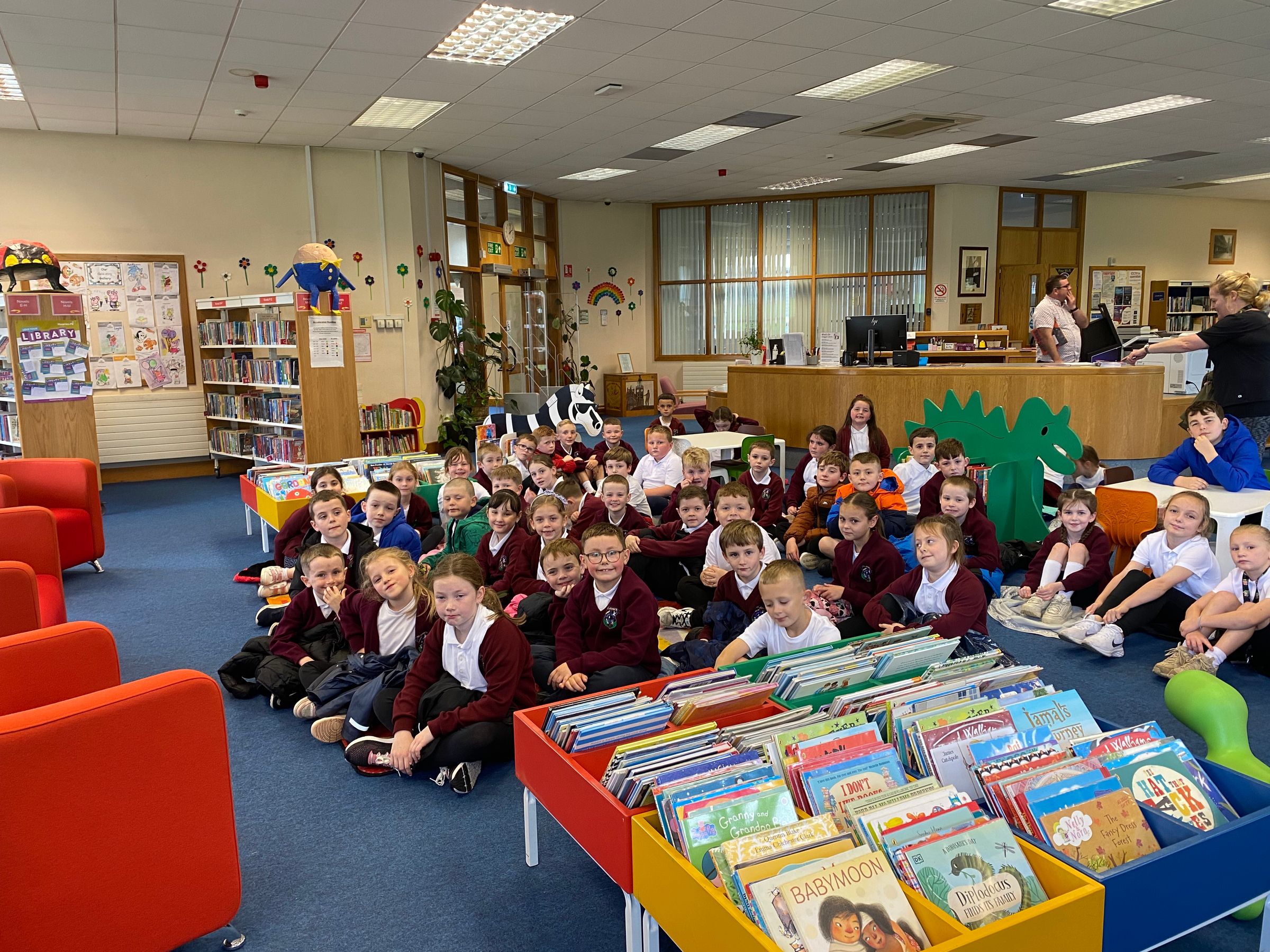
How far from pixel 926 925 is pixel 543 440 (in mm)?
5047

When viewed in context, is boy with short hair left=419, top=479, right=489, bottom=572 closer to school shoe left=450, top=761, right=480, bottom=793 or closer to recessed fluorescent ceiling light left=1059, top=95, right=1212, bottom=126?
school shoe left=450, top=761, right=480, bottom=793

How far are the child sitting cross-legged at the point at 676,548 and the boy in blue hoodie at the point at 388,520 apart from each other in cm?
112

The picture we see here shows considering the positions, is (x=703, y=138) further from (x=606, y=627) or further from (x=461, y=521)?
(x=606, y=627)

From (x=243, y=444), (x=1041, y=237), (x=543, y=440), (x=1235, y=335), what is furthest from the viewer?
(x=1041, y=237)

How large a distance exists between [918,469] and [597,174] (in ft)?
23.0

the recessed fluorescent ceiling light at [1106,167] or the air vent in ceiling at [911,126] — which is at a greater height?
the recessed fluorescent ceiling light at [1106,167]

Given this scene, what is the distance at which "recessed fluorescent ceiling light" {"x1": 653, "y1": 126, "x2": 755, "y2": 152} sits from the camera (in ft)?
28.3

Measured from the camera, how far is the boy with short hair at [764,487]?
17.2ft

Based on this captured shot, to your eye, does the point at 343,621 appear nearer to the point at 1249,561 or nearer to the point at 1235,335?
the point at 1249,561

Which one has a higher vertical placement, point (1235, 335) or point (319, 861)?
point (1235, 335)

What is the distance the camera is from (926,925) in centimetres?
147

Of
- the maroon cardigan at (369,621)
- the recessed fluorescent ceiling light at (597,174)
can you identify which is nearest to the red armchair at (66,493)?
the maroon cardigan at (369,621)

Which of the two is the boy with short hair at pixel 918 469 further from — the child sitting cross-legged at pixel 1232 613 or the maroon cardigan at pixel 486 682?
the maroon cardigan at pixel 486 682

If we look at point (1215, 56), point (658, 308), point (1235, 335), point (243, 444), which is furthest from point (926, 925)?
point (658, 308)
